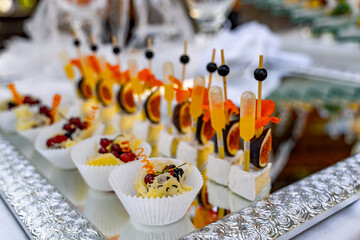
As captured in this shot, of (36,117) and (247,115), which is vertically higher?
(247,115)

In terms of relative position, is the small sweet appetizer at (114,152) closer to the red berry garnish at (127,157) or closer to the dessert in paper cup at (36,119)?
the red berry garnish at (127,157)

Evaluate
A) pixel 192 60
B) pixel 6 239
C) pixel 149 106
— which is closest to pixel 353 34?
pixel 192 60

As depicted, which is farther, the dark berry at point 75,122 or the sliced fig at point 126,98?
the sliced fig at point 126,98

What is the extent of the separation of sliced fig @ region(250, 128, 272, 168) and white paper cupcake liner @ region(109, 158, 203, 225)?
194 mm

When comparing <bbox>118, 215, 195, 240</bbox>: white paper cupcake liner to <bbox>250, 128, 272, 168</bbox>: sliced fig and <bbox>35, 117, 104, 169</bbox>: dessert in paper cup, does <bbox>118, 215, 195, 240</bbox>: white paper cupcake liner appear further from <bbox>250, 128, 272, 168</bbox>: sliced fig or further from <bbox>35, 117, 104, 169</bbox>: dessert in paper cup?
<bbox>35, 117, 104, 169</bbox>: dessert in paper cup

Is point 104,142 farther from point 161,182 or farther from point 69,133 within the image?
point 161,182

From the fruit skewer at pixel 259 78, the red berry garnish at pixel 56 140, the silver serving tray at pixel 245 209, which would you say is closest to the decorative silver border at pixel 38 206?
the silver serving tray at pixel 245 209

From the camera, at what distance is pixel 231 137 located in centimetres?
128

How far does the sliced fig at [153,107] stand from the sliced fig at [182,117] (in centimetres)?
16

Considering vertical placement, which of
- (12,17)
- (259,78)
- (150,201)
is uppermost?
(12,17)

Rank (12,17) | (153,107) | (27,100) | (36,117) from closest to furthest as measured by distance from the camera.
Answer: (153,107)
(36,117)
(27,100)
(12,17)

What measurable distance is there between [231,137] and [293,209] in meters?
0.32

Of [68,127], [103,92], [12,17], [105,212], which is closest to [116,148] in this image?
[105,212]

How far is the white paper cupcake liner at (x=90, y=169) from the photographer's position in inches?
48.5
